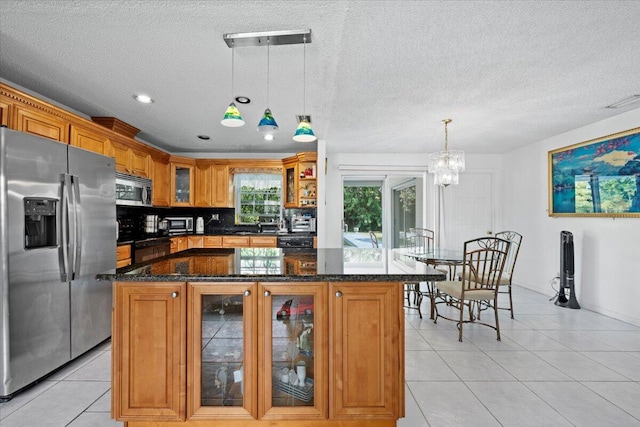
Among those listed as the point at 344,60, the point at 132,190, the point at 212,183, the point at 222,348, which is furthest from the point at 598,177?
the point at 132,190

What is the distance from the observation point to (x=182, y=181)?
5039mm

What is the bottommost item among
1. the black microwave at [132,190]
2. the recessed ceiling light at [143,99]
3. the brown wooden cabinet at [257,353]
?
the brown wooden cabinet at [257,353]

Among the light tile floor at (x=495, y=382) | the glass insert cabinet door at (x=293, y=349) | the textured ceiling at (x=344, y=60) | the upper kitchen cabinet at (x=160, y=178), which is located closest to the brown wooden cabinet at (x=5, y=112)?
the textured ceiling at (x=344, y=60)

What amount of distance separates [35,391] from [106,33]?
7.94 feet

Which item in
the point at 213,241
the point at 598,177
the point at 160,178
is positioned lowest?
the point at 213,241

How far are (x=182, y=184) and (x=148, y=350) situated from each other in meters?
3.86

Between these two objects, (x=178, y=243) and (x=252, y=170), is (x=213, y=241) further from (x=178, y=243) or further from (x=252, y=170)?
(x=252, y=170)

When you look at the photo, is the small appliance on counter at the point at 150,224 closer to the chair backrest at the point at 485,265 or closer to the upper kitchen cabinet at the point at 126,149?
the upper kitchen cabinet at the point at 126,149

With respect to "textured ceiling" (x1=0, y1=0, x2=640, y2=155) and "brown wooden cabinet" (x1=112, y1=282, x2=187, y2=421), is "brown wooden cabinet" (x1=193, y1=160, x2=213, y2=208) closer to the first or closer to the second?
"textured ceiling" (x1=0, y1=0, x2=640, y2=155)

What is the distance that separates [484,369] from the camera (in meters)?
2.43

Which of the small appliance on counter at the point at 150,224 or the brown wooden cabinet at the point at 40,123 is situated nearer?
the brown wooden cabinet at the point at 40,123

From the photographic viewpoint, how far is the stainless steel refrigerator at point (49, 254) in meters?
1.97

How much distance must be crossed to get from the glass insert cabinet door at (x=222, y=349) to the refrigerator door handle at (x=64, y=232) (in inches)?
56.4

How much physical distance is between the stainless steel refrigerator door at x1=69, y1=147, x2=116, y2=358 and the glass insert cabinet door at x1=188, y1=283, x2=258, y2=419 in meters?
1.51
